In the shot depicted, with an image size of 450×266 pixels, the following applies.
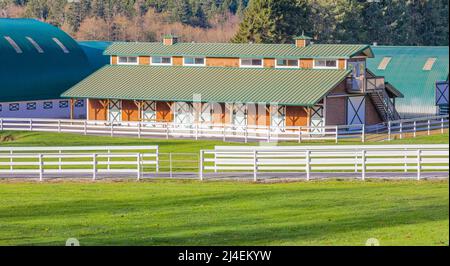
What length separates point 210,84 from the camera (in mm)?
74688

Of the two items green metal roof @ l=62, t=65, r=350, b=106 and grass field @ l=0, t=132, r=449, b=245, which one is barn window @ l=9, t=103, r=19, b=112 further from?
grass field @ l=0, t=132, r=449, b=245

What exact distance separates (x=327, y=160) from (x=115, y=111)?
3466cm

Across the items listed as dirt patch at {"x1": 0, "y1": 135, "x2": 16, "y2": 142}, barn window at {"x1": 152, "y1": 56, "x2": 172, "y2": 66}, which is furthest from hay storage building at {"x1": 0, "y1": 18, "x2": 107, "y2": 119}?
dirt patch at {"x1": 0, "y1": 135, "x2": 16, "y2": 142}

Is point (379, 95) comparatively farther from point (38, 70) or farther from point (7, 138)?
point (38, 70)

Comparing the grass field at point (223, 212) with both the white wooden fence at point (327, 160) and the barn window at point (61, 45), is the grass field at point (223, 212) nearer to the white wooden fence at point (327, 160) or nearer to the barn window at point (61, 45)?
the white wooden fence at point (327, 160)

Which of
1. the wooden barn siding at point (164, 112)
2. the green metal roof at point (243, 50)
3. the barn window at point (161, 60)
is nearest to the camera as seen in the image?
the green metal roof at point (243, 50)

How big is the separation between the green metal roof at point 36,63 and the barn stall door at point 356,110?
22871mm

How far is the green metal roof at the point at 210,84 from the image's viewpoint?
70250 millimetres

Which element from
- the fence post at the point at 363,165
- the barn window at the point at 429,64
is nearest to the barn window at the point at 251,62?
the barn window at the point at 429,64

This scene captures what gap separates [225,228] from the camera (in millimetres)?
28766

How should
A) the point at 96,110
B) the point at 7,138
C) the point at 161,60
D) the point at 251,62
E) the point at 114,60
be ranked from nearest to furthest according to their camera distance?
the point at 7,138
the point at 251,62
the point at 96,110
the point at 161,60
the point at 114,60

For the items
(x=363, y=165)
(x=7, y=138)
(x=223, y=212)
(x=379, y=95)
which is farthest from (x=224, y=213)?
(x=379, y=95)

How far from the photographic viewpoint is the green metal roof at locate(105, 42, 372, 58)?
7375 cm

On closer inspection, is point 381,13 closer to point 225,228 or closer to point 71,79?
point 71,79
